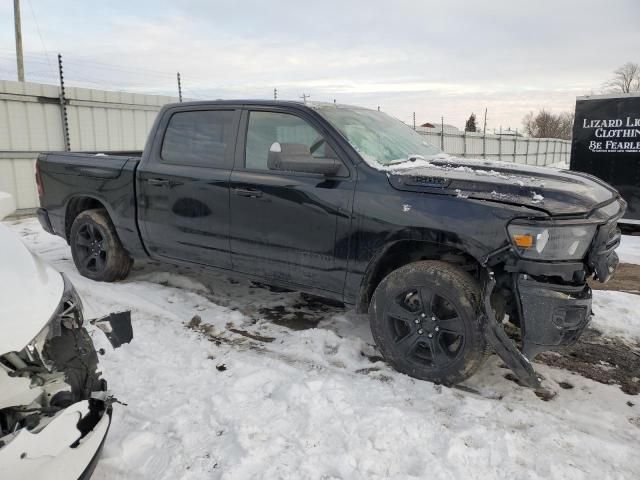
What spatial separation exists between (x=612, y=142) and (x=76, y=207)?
8.36 m

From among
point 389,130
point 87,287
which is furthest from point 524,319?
point 87,287

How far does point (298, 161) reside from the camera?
3.58 metres

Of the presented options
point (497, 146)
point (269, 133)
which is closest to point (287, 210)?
point (269, 133)

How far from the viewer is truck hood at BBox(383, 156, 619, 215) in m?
2.93

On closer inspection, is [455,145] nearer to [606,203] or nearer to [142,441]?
[606,203]

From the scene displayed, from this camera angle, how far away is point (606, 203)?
317cm

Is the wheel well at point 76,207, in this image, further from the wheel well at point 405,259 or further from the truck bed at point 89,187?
the wheel well at point 405,259

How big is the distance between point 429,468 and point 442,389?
80 cm

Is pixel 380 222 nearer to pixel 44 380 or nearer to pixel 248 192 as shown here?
pixel 248 192

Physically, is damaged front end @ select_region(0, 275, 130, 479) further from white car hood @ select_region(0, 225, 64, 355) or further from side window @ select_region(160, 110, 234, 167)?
side window @ select_region(160, 110, 234, 167)

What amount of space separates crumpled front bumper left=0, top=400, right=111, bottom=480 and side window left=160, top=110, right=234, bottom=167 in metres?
2.63

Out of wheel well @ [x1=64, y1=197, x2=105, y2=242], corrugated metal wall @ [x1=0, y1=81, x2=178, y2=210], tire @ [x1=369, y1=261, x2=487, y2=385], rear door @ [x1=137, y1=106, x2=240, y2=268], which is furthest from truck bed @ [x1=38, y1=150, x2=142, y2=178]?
corrugated metal wall @ [x1=0, y1=81, x2=178, y2=210]

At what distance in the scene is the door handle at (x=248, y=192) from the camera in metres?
3.95

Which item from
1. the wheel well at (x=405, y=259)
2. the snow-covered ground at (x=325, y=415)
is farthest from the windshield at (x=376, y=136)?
the snow-covered ground at (x=325, y=415)
